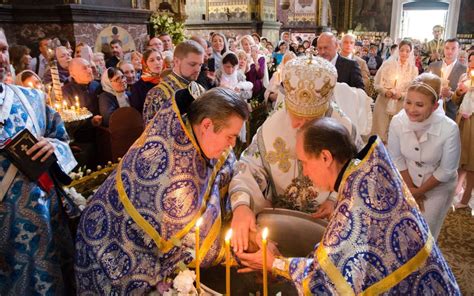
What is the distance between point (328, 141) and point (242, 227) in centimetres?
61

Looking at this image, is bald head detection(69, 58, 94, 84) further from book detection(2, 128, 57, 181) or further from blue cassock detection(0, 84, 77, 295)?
book detection(2, 128, 57, 181)

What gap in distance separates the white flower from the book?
0.81m

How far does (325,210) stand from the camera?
6.61 feet

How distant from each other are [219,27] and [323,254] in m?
14.7

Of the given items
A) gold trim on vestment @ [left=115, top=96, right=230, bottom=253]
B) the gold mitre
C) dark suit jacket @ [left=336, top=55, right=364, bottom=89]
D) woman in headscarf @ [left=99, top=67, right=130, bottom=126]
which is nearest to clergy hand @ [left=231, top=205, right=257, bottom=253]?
gold trim on vestment @ [left=115, top=96, right=230, bottom=253]

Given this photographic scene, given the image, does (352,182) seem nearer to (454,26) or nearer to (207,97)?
(207,97)

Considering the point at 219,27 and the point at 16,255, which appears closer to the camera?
the point at 16,255

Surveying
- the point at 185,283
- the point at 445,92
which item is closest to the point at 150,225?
the point at 185,283

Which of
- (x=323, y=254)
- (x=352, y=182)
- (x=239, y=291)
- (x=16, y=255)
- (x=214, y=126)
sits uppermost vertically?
(x=214, y=126)

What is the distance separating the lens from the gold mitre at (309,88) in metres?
2.12

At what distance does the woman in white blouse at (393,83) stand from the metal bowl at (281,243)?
476 cm

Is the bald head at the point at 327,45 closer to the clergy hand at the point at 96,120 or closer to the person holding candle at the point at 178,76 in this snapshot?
the person holding candle at the point at 178,76

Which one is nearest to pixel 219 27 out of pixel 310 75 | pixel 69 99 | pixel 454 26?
pixel 69 99

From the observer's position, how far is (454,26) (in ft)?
84.6
